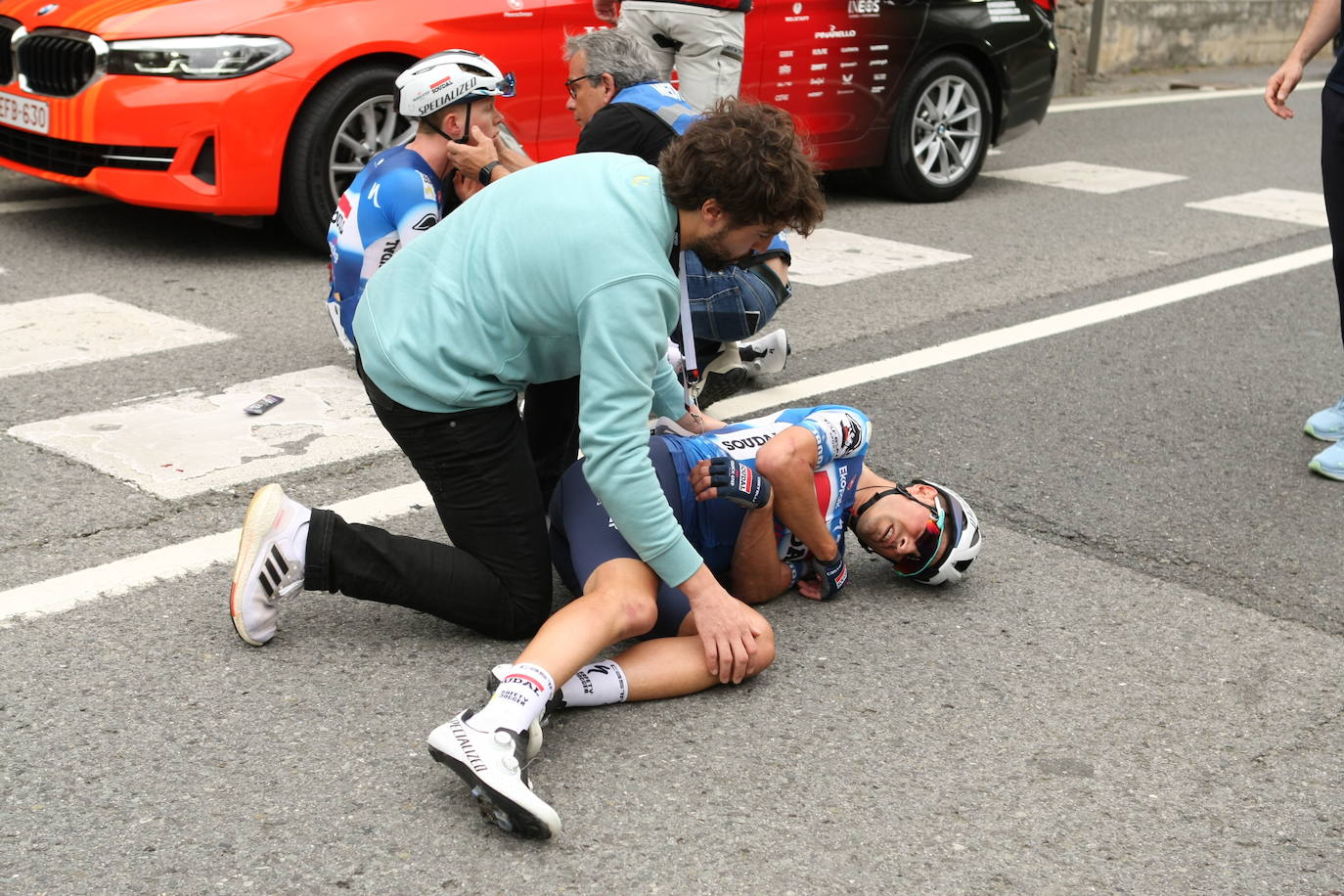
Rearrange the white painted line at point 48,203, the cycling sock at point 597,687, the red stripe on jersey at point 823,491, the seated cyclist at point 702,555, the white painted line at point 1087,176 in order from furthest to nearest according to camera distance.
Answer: the white painted line at point 1087,176
the white painted line at point 48,203
the red stripe on jersey at point 823,491
the cycling sock at point 597,687
the seated cyclist at point 702,555

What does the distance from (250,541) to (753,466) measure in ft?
3.64

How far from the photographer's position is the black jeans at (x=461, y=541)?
10.5 feet

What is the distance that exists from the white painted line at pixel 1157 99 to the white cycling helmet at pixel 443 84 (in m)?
8.97

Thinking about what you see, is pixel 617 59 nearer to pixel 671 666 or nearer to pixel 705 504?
pixel 705 504

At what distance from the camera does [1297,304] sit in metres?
6.65

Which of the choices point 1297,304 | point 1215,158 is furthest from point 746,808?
point 1215,158

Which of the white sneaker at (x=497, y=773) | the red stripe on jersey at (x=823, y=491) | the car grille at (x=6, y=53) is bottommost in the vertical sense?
the white sneaker at (x=497, y=773)

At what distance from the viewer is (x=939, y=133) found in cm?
852

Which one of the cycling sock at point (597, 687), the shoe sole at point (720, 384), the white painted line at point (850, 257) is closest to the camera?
the cycling sock at point (597, 687)

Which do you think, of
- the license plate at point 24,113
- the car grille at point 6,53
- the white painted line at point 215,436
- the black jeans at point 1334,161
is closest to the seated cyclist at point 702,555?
the white painted line at point 215,436

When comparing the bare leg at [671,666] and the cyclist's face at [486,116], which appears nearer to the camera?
the bare leg at [671,666]

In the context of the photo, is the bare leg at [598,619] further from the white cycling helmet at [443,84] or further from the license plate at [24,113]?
the license plate at [24,113]

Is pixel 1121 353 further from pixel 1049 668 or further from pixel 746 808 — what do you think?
pixel 746 808

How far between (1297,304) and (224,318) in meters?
4.51
